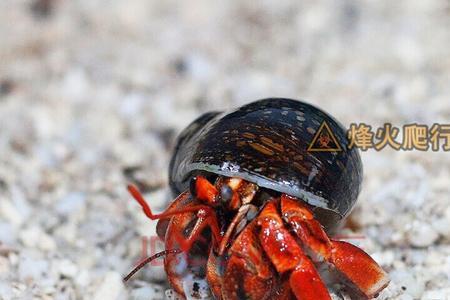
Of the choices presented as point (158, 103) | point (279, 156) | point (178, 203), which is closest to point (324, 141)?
point (279, 156)

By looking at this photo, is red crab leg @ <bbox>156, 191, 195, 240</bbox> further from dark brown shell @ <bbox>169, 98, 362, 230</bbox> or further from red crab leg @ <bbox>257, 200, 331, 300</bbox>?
red crab leg @ <bbox>257, 200, 331, 300</bbox>

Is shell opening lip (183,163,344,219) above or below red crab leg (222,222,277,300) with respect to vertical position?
above

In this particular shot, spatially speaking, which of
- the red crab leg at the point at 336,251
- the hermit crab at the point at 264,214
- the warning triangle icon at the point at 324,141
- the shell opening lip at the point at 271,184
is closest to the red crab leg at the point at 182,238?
the hermit crab at the point at 264,214

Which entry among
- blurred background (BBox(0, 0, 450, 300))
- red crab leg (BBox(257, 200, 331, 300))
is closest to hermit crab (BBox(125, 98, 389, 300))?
red crab leg (BBox(257, 200, 331, 300))

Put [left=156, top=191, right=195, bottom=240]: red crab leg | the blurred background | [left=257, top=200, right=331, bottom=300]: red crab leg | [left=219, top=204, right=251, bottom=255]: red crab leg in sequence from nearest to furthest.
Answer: [left=257, top=200, right=331, bottom=300]: red crab leg → [left=219, top=204, right=251, bottom=255]: red crab leg → [left=156, top=191, right=195, bottom=240]: red crab leg → the blurred background

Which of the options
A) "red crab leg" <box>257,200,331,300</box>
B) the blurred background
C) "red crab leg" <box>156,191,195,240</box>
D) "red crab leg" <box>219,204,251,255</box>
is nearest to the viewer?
"red crab leg" <box>257,200,331,300</box>

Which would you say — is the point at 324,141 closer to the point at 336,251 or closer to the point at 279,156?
the point at 279,156

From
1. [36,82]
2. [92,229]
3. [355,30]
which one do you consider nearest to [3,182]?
[92,229]
